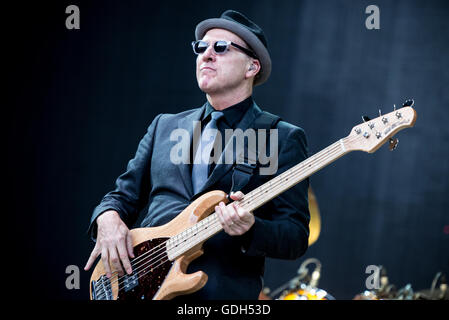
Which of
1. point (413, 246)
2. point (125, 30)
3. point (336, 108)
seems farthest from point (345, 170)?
point (125, 30)

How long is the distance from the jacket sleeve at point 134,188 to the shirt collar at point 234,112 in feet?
1.25

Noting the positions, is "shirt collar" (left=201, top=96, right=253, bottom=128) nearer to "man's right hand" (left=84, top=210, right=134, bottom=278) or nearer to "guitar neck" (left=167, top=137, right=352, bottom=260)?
"guitar neck" (left=167, top=137, right=352, bottom=260)

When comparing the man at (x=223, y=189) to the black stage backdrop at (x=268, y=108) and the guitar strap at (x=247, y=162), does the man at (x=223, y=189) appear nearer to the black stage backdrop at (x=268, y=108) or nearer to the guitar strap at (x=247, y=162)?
the guitar strap at (x=247, y=162)

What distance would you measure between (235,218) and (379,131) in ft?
2.57

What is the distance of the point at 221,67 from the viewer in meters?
2.72

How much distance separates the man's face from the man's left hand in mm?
806

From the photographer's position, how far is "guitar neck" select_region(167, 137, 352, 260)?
226cm

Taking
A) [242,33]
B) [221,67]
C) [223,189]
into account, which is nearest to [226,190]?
[223,189]

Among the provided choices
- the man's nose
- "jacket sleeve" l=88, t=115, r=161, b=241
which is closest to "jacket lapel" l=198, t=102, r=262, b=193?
the man's nose

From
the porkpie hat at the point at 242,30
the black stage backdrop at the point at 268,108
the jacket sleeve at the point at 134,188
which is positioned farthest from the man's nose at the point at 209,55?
the black stage backdrop at the point at 268,108

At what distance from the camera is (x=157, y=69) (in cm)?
516

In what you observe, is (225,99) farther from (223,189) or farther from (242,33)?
(223,189)

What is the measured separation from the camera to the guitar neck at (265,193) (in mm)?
2260

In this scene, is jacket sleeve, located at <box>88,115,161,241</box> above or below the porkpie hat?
below
